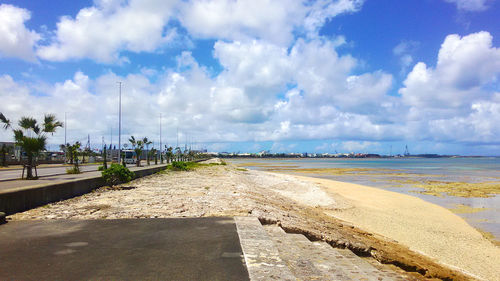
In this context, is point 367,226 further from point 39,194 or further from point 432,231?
point 39,194

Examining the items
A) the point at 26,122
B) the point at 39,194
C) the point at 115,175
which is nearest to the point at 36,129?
the point at 26,122

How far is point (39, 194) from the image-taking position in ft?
36.4

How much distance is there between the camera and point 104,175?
17047 millimetres

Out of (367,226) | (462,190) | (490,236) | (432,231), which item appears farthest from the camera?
(462,190)

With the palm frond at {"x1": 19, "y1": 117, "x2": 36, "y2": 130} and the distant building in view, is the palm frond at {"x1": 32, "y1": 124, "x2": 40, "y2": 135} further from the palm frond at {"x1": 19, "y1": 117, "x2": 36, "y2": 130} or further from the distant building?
the distant building

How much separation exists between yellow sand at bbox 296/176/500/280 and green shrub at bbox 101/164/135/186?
1146 centimetres

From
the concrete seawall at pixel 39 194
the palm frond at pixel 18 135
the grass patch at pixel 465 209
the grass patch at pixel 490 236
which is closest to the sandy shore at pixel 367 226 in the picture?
the grass patch at pixel 490 236

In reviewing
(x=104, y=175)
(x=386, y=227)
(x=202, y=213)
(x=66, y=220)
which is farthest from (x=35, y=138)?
(x=386, y=227)

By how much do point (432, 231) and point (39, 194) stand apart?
1569 centimetres

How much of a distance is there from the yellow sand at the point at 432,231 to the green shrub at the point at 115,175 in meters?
11.5

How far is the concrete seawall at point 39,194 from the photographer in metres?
9.45

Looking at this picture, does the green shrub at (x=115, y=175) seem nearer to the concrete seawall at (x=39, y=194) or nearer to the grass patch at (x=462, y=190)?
the concrete seawall at (x=39, y=194)

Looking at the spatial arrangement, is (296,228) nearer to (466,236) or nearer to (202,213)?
(202,213)

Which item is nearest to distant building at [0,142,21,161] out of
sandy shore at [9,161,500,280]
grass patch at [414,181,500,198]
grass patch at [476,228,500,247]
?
sandy shore at [9,161,500,280]
